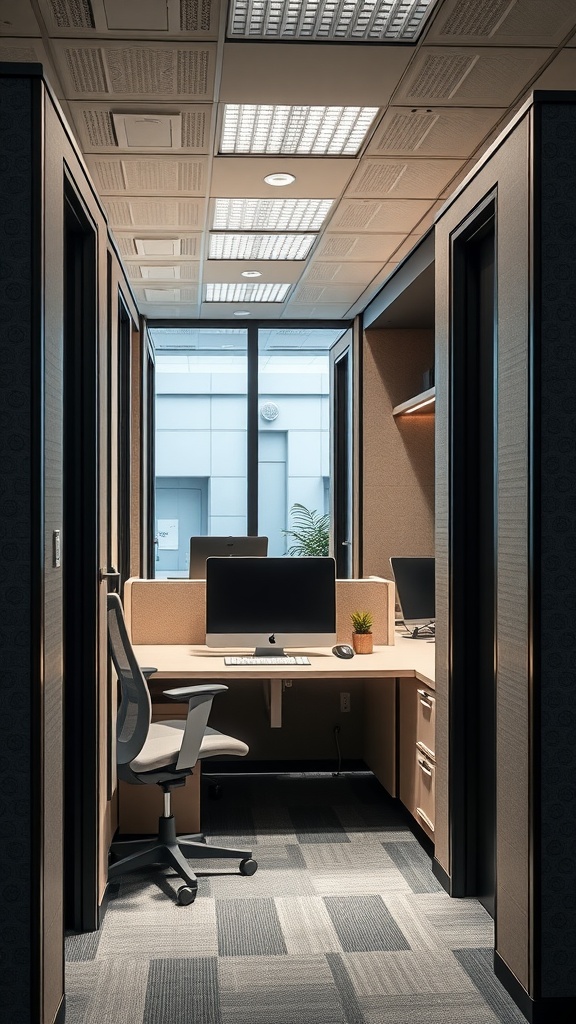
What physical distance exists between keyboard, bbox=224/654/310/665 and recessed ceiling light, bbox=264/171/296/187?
1.85 m

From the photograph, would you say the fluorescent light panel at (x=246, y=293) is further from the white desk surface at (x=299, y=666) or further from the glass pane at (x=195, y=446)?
the white desk surface at (x=299, y=666)

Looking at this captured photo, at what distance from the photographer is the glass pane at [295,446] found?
7.01 m

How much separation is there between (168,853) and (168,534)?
4.40m

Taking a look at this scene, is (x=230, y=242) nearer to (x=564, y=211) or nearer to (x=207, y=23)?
(x=207, y=23)

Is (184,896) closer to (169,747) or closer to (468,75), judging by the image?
(169,747)

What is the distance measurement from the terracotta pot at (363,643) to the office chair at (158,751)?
770mm

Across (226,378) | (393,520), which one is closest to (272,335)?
(226,378)

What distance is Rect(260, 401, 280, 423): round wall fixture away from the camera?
7660mm

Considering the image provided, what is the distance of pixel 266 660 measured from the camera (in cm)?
343

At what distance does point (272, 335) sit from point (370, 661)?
3530 millimetres

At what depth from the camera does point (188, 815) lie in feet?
10.5

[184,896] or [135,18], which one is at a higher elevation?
[135,18]

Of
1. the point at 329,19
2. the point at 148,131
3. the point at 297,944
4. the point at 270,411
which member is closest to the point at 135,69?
the point at 148,131

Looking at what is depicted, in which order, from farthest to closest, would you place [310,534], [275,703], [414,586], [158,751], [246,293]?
[310,534], [246,293], [414,586], [275,703], [158,751]
